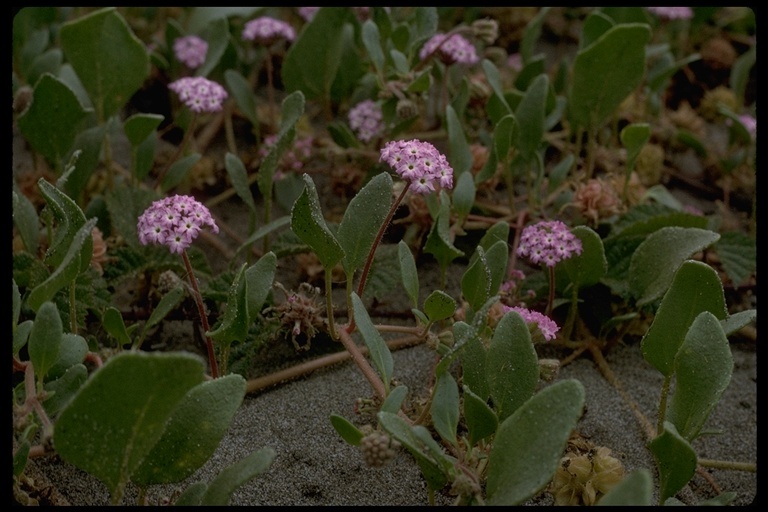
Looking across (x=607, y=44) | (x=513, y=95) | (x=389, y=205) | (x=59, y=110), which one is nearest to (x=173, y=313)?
(x=59, y=110)

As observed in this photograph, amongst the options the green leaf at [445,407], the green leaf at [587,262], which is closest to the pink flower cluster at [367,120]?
the green leaf at [587,262]

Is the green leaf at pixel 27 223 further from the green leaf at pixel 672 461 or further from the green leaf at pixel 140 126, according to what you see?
the green leaf at pixel 672 461

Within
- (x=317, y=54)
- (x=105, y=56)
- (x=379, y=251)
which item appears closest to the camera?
(x=379, y=251)

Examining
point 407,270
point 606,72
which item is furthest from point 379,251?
point 606,72

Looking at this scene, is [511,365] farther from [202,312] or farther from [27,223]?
[27,223]

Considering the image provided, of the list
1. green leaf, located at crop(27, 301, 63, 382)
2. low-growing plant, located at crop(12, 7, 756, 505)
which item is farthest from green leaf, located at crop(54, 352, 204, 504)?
green leaf, located at crop(27, 301, 63, 382)

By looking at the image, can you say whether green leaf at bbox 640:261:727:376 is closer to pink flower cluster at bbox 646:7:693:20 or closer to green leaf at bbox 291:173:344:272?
green leaf at bbox 291:173:344:272

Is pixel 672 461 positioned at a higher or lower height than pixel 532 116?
lower

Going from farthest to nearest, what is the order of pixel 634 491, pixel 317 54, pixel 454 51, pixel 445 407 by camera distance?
pixel 317 54, pixel 454 51, pixel 445 407, pixel 634 491
